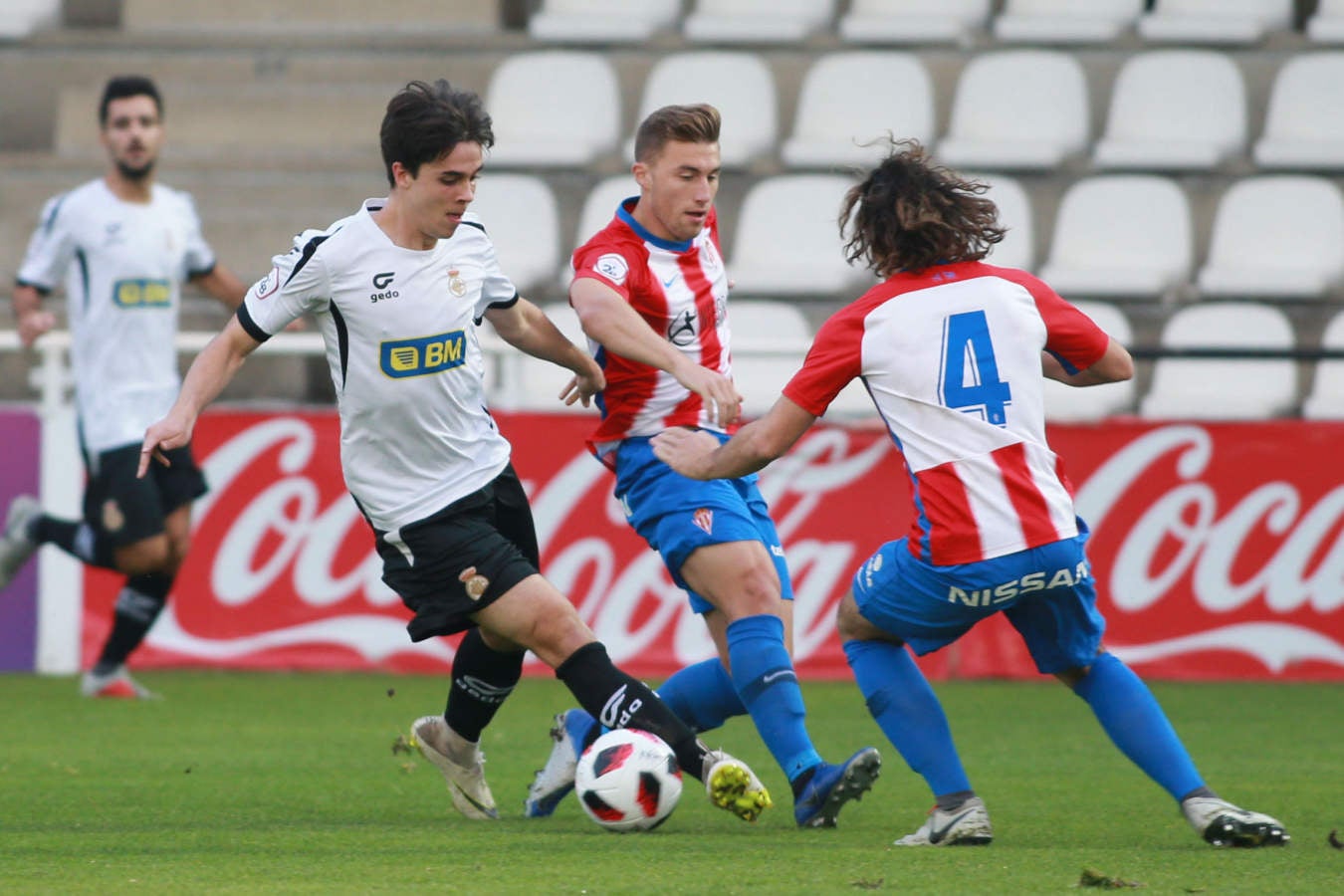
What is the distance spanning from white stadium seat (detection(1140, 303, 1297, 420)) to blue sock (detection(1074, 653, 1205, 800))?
231 inches

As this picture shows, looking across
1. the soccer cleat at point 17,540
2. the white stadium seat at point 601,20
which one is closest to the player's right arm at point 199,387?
the soccer cleat at point 17,540

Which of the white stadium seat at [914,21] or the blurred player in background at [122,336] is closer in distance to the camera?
the blurred player in background at [122,336]

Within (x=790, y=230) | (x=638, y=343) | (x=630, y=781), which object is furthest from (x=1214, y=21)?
(x=630, y=781)

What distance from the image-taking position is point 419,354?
5.18 m

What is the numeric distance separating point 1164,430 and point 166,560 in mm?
4559

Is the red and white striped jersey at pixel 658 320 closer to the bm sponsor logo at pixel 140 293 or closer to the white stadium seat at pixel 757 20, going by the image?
the bm sponsor logo at pixel 140 293

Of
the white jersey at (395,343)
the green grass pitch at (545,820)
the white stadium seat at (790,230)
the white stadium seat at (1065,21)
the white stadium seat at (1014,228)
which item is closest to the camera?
the green grass pitch at (545,820)

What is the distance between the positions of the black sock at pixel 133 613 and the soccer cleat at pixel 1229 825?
5180 millimetres

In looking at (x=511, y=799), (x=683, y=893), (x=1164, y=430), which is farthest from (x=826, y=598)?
(x=683, y=893)

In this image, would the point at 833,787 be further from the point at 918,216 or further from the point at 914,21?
the point at 914,21

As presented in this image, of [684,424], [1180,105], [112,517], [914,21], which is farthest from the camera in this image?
[914,21]

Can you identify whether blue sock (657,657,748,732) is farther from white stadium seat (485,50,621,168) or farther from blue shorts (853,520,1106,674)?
white stadium seat (485,50,621,168)

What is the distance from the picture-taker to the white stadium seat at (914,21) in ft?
42.8

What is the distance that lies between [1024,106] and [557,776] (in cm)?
785
